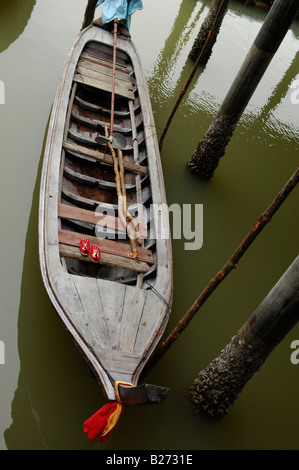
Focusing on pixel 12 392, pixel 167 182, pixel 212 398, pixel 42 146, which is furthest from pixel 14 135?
pixel 212 398

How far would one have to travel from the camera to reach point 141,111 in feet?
22.0

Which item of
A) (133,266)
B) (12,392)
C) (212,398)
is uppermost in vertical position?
(133,266)

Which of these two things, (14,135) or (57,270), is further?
(14,135)

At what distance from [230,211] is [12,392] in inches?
179

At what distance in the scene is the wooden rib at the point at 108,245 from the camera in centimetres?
423

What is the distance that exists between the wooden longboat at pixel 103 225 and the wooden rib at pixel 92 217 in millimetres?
14

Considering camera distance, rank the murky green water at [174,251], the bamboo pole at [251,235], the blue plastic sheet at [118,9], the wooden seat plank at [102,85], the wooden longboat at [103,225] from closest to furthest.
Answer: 1. the bamboo pole at [251,235]
2. the wooden longboat at [103,225]
3. the murky green water at [174,251]
4. the wooden seat plank at [102,85]
5. the blue plastic sheet at [118,9]

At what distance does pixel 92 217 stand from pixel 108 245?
1.71ft

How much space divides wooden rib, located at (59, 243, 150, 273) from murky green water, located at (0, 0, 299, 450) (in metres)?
0.84
